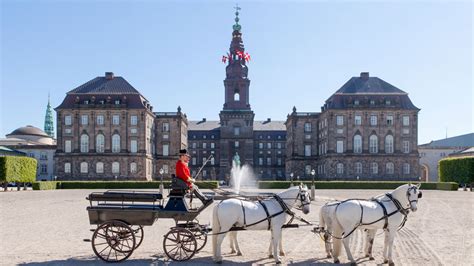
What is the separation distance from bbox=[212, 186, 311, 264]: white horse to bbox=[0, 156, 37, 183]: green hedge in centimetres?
5069

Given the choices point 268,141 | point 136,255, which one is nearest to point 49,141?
point 268,141

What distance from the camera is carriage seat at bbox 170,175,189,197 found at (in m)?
13.3

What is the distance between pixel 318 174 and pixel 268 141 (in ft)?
129

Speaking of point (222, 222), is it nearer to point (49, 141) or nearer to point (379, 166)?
point (379, 166)

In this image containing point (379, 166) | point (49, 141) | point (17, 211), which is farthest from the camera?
point (49, 141)

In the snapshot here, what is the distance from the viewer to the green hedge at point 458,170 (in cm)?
5775

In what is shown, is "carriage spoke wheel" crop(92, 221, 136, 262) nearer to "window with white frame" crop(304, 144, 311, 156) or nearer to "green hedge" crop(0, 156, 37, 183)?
"green hedge" crop(0, 156, 37, 183)

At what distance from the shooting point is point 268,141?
422 feet

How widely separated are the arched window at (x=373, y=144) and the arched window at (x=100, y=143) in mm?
46428

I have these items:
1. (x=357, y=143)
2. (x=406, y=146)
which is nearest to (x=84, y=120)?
(x=357, y=143)

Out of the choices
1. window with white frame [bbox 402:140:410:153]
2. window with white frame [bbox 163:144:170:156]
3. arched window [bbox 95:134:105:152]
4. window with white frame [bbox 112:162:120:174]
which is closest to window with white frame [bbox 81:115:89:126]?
arched window [bbox 95:134:105:152]

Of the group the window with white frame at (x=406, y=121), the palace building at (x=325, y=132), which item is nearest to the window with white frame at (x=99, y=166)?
the palace building at (x=325, y=132)

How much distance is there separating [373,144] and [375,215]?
228 ft

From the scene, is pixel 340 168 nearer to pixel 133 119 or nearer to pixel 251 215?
pixel 133 119
